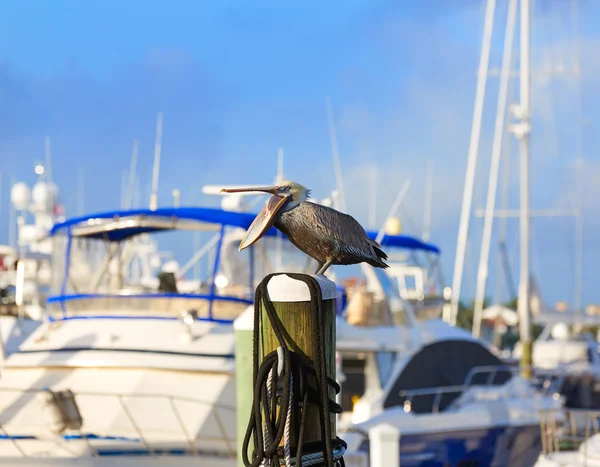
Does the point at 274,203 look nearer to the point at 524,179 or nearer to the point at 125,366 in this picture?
the point at 125,366

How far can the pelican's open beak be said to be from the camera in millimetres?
4552

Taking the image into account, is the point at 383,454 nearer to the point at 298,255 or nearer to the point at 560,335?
the point at 298,255

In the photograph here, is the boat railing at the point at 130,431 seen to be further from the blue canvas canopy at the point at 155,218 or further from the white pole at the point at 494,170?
the white pole at the point at 494,170

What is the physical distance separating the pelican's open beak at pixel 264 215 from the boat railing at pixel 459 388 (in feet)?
31.2

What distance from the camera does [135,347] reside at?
1140 centimetres

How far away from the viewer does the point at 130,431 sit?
34.4ft

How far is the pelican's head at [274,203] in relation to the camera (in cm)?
459

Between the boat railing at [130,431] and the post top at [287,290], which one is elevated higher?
the post top at [287,290]

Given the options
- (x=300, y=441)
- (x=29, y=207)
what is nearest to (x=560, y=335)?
(x=29, y=207)

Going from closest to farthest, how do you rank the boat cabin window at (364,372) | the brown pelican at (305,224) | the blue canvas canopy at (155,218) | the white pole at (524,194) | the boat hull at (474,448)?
the brown pelican at (305,224)
the blue canvas canopy at (155,218)
the boat hull at (474,448)
the boat cabin window at (364,372)
the white pole at (524,194)

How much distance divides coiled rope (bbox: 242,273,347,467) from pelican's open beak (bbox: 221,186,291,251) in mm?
391

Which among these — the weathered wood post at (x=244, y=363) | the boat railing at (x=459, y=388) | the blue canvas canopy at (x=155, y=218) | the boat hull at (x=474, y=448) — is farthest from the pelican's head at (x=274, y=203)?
the boat railing at (x=459, y=388)

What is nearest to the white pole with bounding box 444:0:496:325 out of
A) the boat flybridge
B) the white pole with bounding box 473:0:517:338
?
the white pole with bounding box 473:0:517:338

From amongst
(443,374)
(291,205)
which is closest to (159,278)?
(443,374)
